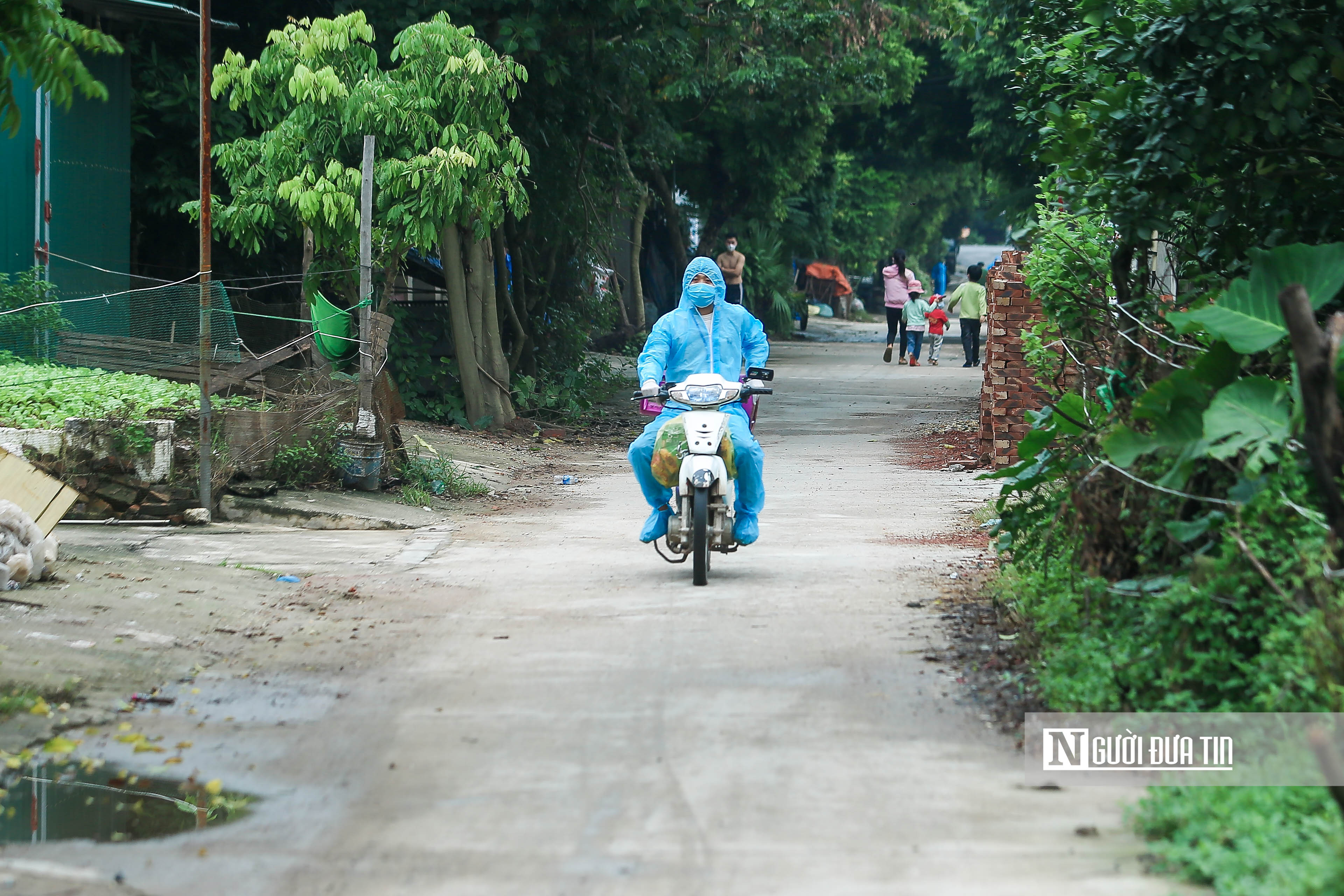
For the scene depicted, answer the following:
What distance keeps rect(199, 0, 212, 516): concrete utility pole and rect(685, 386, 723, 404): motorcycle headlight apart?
3.48 meters

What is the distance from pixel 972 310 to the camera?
2475 centimetres

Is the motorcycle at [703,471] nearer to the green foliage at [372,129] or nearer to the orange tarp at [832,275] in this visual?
the green foliage at [372,129]

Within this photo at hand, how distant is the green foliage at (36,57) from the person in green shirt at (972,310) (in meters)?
20.5

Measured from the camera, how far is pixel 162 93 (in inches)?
580

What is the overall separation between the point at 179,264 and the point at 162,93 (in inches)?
83.0

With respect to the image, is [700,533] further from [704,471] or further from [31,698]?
[31,698]

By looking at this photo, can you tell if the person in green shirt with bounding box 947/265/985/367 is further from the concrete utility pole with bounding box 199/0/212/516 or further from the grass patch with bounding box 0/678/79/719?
the grass patch with bounding box 0/678/79/719

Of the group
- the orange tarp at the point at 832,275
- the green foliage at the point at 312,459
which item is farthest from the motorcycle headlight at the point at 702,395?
the orange tarp at the point at 832,275

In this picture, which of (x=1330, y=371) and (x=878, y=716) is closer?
(x=1330, y=371)

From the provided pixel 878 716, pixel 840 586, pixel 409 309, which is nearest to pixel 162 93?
pixel 409 309

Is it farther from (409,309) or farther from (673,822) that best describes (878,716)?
(409,309)

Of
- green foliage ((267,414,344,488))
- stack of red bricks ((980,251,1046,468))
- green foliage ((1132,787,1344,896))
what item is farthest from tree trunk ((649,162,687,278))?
green foliage ((1132,787,1344,896))

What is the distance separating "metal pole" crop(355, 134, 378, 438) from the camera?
34.8 feet

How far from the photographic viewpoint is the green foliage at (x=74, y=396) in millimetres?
9180
